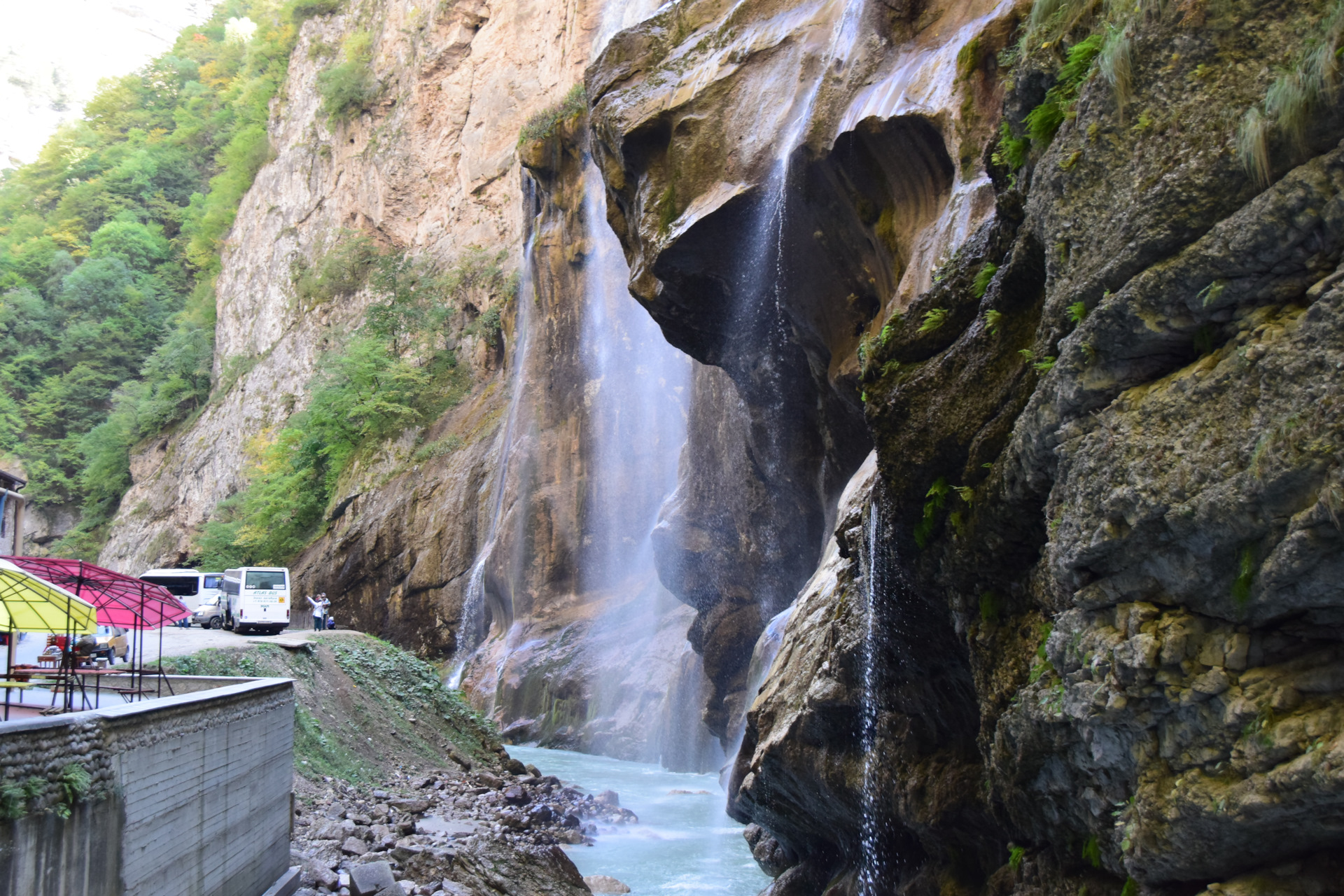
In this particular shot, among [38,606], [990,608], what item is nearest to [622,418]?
[38,606]

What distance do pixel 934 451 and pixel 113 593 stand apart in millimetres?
9542

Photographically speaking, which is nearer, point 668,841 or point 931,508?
point 931,508

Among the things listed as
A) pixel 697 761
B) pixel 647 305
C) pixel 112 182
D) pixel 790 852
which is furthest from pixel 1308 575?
pixel 112 182

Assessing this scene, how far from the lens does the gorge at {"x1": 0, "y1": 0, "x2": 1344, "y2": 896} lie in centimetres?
486

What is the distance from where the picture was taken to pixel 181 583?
33.2 metres

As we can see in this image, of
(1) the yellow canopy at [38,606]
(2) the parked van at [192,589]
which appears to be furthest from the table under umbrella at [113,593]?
(2) the parked van at [192,589]

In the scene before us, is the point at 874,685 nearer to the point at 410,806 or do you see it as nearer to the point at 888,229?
the point at 888,229

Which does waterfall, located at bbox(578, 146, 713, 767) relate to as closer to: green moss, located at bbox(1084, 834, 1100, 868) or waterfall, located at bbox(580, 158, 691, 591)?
waterfall, located at bbox(580, 158, 691, 591)

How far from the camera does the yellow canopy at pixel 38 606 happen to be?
30.2 ft

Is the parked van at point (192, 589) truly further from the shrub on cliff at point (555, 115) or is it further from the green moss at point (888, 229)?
the green moss at point (888, 229)

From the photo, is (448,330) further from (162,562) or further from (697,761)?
(697,761)

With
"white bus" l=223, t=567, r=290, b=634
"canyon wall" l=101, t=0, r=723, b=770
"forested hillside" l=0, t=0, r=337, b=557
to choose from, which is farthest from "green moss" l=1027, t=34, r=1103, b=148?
"forested hillside" l=0, t=0, r=337, b=557

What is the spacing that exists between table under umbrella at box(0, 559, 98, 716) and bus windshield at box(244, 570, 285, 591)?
54.4ft

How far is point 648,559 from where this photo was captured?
28.9m
